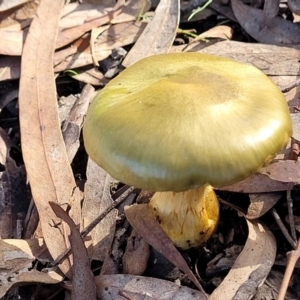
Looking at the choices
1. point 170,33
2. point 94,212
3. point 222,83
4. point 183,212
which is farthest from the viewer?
point 170,33

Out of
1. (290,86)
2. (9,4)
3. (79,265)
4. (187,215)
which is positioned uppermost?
(9,4)

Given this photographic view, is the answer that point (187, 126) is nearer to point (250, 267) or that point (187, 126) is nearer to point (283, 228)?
point (250, 267)

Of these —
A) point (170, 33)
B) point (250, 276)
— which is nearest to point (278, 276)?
point (250, 276)

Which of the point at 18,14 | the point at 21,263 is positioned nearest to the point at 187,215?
the point at 21,263

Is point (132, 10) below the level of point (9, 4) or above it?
below

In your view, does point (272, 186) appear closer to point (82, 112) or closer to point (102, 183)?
point (102, 183)

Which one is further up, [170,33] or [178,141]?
[178,141]

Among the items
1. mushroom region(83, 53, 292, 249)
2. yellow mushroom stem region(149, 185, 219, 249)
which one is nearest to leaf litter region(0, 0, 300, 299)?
yellow mushroom stem region(149, 185, 219, 249)
